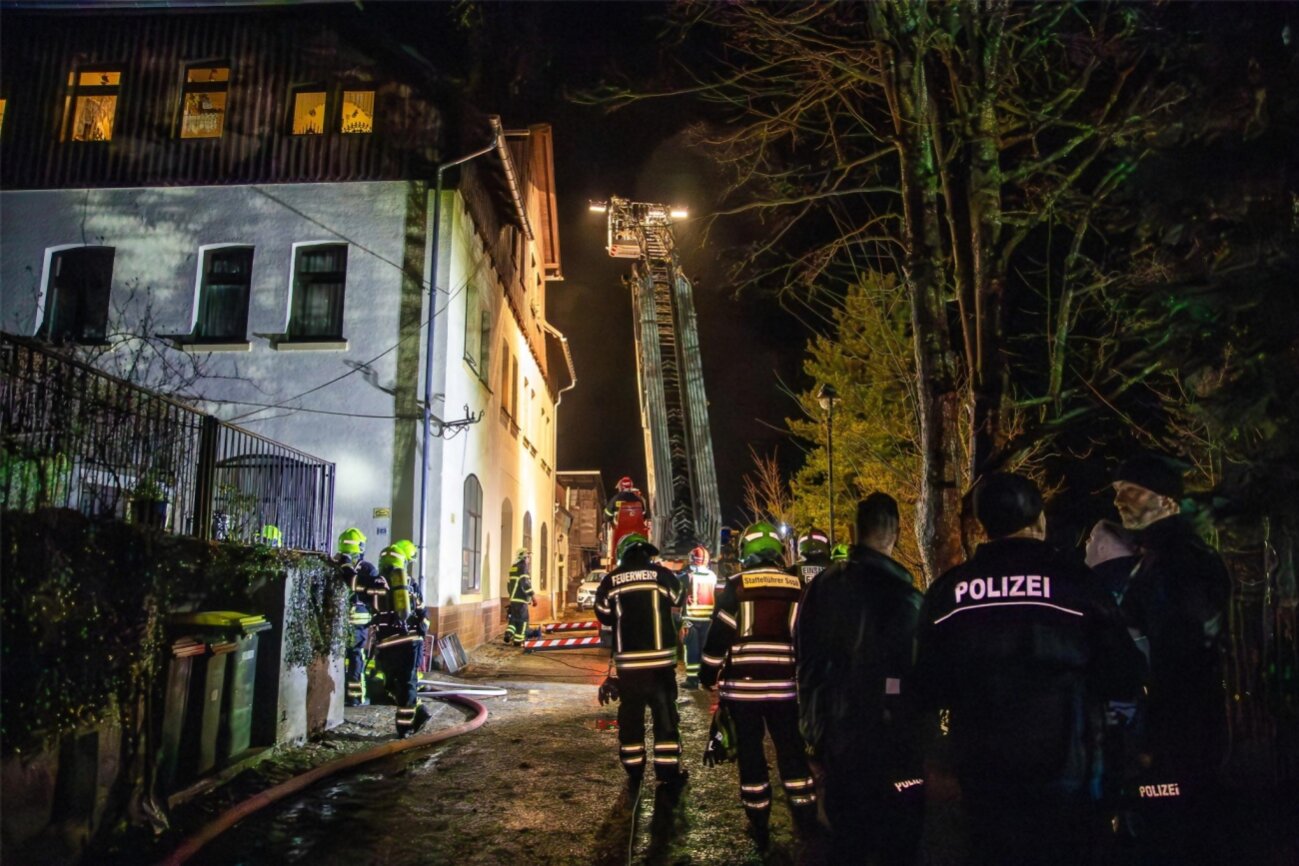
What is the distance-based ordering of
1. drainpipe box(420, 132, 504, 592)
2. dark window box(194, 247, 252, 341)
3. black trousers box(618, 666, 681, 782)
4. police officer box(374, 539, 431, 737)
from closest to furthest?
1. black trousers box(618, 666, 681, 782)
2. police officer box(374, 539, 431, 737)
3. drainpipe box(420, 132, 504, 592)
4. dark window box(194, 247, 252, 341)

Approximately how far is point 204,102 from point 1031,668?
17580 millimetres

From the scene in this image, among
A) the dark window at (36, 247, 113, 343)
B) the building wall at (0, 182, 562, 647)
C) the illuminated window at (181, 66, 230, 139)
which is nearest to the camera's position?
the building wall at (0, 182, 562, 647)

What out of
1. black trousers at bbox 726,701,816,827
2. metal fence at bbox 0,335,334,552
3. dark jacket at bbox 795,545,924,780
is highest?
metal fence at bbox 0,335,334,552

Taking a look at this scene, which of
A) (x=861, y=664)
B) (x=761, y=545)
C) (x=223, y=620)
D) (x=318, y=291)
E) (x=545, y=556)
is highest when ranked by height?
(x=318, y=291)

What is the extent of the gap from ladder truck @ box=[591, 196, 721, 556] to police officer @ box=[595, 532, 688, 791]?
1107 cm

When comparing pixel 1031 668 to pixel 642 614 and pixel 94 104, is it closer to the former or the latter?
Answer: pixel 642 614

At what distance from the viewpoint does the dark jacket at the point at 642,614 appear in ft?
21.3

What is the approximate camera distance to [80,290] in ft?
52.6

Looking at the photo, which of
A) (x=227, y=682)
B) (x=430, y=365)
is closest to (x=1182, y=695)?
(x=227, y=682)

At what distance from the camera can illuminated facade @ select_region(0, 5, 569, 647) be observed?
15.2 meters

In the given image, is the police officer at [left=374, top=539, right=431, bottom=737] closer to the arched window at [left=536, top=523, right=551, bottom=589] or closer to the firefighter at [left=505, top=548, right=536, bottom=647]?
the firefighter at [left=505, top=548, right=536, bottom=647]

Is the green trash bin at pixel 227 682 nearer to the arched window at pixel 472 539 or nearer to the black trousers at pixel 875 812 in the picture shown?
the black trousers at pixel 875 812

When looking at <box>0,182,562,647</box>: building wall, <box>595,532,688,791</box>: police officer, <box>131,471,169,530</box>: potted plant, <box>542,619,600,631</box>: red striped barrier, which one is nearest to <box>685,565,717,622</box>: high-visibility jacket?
<box>542,619,600,631</box>: red striped barrier

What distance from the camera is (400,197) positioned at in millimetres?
15719
